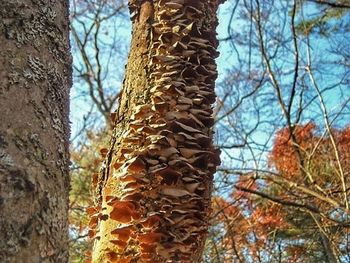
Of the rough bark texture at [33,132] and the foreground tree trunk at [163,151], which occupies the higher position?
the foreground tree trunk at [163,151]

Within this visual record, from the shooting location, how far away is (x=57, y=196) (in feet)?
1.81

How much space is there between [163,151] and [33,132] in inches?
28.2

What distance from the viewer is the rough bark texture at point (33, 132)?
1.64ft

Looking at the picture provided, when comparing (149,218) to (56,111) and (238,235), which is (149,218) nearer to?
(56,111)

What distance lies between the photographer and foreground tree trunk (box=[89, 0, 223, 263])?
121 cm

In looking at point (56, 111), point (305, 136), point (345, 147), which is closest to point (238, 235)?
point (305, 136)

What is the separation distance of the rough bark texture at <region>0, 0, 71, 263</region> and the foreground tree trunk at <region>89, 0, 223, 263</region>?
0.62m

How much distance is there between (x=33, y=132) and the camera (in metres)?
0.54

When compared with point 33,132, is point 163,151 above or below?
above

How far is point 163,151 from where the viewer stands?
1.25m

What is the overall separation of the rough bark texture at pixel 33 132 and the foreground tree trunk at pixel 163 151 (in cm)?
62

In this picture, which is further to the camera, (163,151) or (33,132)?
(163,151)

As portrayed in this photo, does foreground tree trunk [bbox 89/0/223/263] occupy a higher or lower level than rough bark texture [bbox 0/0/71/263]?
higher

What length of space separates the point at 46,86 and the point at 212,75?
842mm
